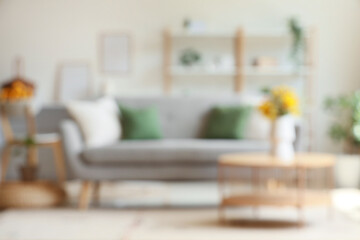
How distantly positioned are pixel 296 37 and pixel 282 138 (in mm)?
3633

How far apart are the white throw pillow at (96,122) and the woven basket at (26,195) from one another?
47cm

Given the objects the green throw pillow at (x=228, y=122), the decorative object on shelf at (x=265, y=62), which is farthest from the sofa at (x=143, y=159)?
the decorative object on shelf at (x=265, y=62)

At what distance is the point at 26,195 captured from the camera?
495 centimetres

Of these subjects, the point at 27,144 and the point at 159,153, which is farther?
the point at 27,144

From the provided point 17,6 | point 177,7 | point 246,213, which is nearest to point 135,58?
point 177,7

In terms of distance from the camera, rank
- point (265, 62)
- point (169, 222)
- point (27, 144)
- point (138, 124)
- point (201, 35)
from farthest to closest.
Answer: point (201, 35) < point (265, 62) < point (138, 124) < point (27, 144) < point (169, 222)

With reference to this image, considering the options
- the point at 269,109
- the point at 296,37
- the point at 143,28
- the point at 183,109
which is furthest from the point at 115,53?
the point at 269,109

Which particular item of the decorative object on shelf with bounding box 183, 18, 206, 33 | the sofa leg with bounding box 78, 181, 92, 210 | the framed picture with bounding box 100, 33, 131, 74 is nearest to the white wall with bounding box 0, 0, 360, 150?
the framed picture with bounding box 100, 33, 131, 74

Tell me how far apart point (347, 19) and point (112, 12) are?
9.49 feet

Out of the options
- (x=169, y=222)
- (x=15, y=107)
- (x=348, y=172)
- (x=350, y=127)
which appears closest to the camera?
(x=169, y=222)

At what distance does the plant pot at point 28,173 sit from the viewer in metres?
5.14

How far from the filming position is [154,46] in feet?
27.7

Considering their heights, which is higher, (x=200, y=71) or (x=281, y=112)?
(x=200, y=71)

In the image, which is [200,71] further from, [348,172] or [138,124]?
[138,124]
